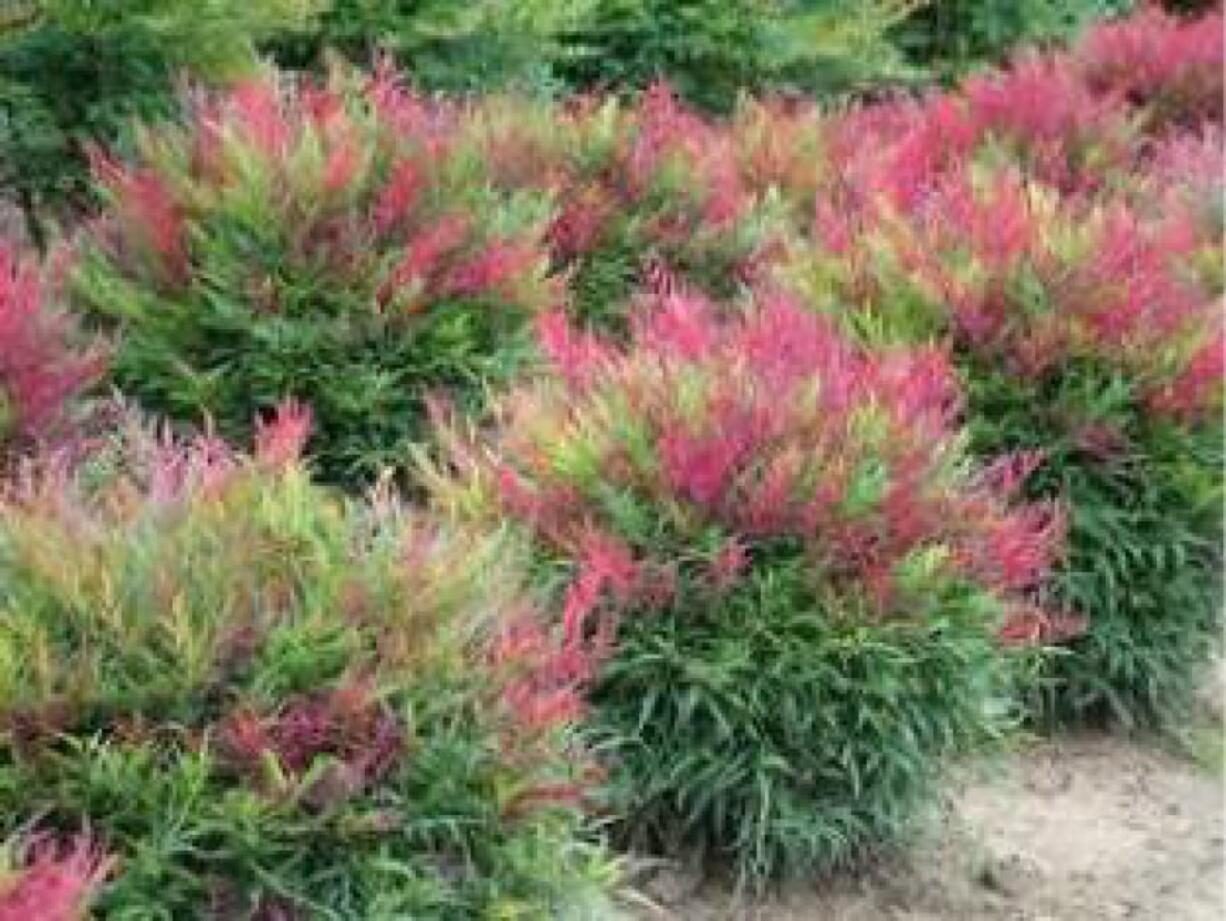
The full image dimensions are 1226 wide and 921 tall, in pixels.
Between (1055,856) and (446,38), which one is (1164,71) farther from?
(1055,856)

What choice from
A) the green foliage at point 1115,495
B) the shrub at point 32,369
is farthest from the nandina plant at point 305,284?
the green foliage at point 1115,495

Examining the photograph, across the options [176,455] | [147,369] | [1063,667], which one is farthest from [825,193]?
[176,455]

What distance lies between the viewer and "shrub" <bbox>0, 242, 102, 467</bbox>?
4738mm

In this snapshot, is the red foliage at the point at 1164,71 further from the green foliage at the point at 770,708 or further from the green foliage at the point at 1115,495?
the green foliage at the point at 770,708

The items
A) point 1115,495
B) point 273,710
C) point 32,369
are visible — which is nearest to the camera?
point 273,710

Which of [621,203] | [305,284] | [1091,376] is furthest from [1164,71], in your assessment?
[305,284]

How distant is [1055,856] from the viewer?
5.25 metres

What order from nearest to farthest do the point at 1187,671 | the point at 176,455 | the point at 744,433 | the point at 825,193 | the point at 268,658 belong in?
the point at 268,658 → the point at 176,455 → the point at 744,433 → the point at 1187,671 → the point at 825,193

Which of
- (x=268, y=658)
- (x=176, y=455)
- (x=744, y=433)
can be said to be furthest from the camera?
(x=744, y=433)

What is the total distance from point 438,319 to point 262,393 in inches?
19.6

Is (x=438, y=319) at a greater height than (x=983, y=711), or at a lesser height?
greater

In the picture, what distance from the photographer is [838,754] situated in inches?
179

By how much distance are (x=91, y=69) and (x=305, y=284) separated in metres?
1.83

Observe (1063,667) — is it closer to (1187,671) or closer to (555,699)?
(1187,671)
